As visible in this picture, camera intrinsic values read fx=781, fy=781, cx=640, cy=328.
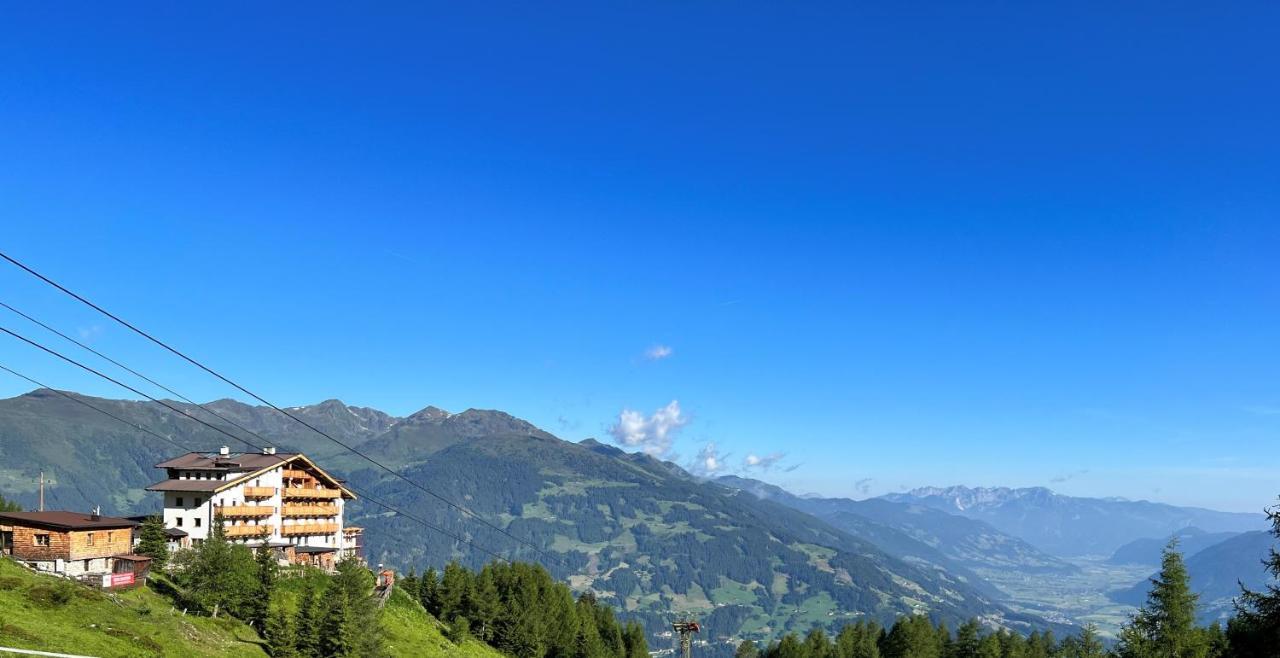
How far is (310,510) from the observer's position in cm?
11231

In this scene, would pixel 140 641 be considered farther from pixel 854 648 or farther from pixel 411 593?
pixel 854 648

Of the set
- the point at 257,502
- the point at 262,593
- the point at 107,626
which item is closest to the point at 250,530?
the point at 257,502

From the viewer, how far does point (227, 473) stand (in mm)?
104812

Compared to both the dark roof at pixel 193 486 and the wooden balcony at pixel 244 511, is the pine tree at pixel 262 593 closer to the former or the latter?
the wooden balcony at pixel 244 511

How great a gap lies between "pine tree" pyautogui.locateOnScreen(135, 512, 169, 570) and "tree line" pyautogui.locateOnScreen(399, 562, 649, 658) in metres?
36.0

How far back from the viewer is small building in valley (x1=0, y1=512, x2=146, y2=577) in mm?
71125

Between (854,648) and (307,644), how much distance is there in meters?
127

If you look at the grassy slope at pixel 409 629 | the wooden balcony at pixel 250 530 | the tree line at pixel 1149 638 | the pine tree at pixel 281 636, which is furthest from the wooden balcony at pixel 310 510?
the tree line at pixel 1149 638

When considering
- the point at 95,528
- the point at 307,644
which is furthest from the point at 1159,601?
the point at 95,528

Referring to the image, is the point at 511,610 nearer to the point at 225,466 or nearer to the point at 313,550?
the point at 313,550

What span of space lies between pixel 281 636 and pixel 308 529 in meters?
51.0

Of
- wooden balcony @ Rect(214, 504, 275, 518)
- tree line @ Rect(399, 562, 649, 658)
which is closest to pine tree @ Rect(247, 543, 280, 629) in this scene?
wooden balcony @ Rect(214, 504, 275, 518)

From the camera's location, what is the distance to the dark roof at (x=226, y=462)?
10488 centimetres

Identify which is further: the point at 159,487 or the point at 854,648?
the point at 854,648
